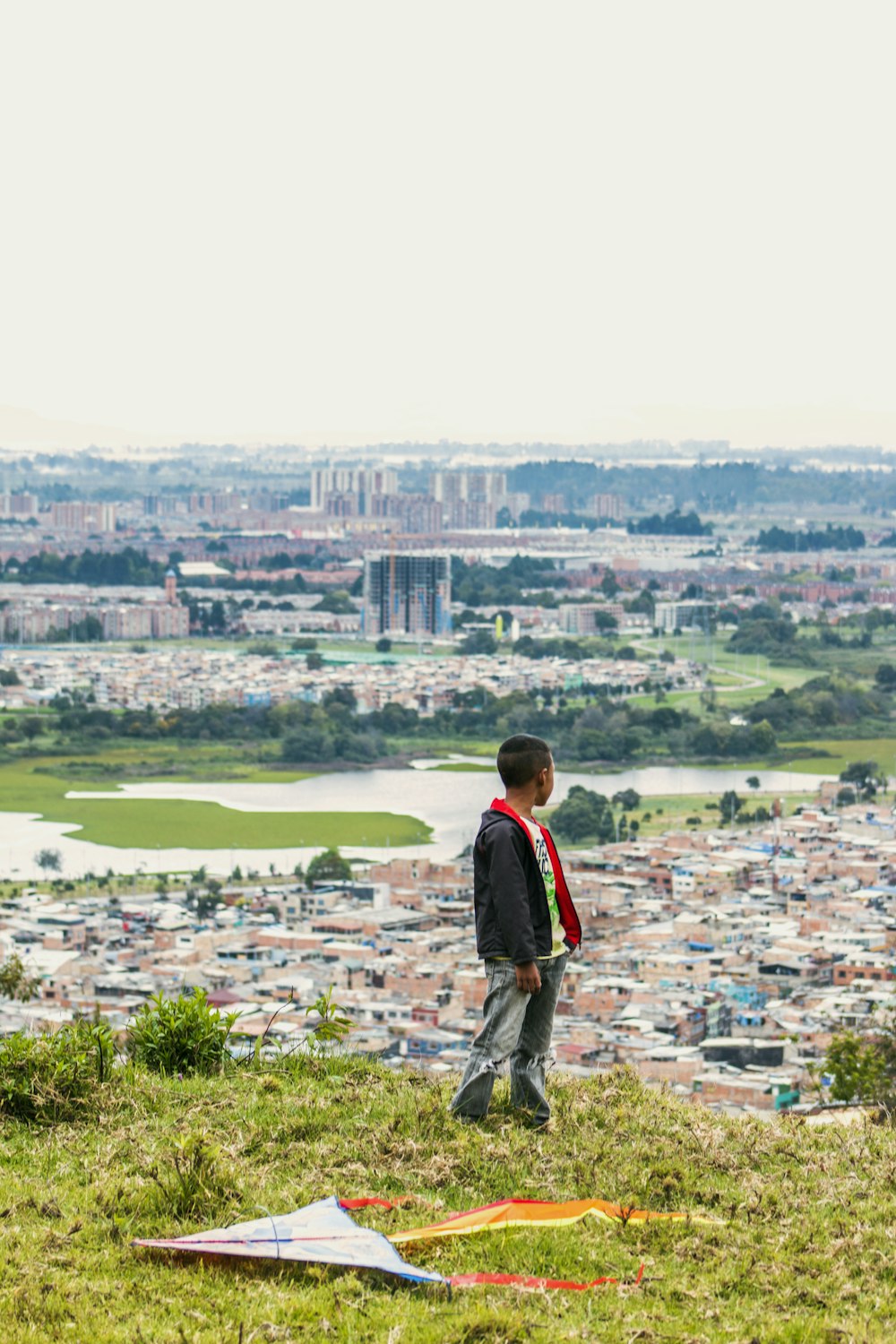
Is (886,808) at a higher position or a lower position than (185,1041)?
lower

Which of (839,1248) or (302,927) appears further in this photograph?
(302,927)

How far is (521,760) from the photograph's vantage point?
2336mm

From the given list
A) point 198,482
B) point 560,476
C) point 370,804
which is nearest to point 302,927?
point 370,804

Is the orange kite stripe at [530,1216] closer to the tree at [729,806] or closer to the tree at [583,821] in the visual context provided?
the tree at [583,821]

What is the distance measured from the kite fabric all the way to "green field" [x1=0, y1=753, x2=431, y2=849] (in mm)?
15623

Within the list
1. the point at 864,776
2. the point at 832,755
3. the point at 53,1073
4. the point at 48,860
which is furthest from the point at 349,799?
the point at 53,1073

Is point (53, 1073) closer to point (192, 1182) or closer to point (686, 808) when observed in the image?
point (192, 1182)

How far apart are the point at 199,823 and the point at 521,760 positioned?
54.2 ft

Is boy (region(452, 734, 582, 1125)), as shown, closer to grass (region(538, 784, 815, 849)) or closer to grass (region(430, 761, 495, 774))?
grass (region(538, 784, 815, 849))

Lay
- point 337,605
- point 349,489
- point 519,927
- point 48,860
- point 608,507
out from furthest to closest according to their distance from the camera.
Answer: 1. point 349,489
2. point 608,507
3. point 337,605
4. point 48,860
5. point 519,927

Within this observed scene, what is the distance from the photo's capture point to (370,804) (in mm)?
20359

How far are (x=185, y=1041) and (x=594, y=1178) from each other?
2.61ft

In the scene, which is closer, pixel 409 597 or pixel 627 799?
pixel 627 799

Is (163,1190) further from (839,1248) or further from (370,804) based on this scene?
(370,804)
